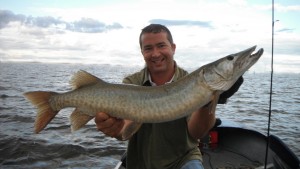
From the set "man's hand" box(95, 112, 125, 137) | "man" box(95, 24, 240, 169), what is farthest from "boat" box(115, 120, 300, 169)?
"man's hand" box(95, 112, 125, 137)

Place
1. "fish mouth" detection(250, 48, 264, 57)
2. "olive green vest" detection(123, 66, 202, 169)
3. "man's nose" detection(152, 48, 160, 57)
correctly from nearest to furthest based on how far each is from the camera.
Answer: "fish mouth" detection(250, 48, 264, 57) < "olive green vest" detection(123, 66, 202, 169) < "man's nose" detection(152, 48, 160, 57)

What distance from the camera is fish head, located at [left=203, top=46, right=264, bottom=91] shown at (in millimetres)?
3264

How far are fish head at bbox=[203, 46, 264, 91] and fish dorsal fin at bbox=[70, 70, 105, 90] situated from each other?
1.32 m

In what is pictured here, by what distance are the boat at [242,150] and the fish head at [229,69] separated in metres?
3.05

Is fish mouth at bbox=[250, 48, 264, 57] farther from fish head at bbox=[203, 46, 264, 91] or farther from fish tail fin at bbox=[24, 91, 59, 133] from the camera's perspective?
fish tail fin at bbox=[24, 91, 59, 133]

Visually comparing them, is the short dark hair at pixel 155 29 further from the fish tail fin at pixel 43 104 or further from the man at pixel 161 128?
the fish tail fin at pixel 43 104

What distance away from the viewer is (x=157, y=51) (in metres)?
4.53

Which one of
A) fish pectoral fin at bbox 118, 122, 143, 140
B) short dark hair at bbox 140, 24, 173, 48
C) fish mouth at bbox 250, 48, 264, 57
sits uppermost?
short dark hair at bbox 140, 24, 173, 48

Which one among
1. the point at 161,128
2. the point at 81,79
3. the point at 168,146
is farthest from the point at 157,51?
the point at 168,146

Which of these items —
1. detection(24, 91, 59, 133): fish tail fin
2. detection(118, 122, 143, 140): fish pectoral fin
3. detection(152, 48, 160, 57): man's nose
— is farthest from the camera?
detection(152, 48, 160, 57): man's nose

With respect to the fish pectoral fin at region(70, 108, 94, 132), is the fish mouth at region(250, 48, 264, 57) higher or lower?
higher

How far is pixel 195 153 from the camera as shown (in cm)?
435

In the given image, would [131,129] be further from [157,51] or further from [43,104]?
[157,51]

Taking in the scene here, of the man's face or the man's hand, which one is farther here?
the man's face
